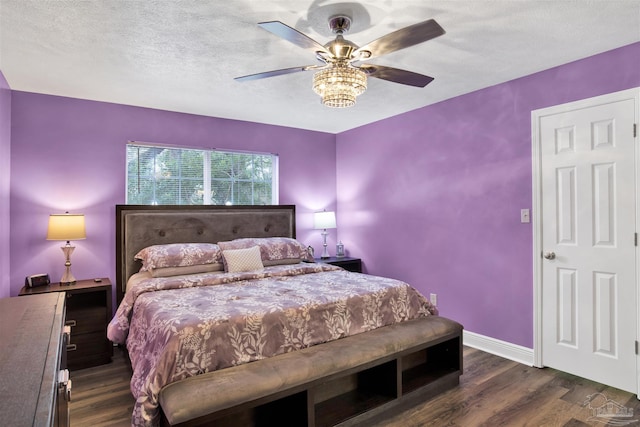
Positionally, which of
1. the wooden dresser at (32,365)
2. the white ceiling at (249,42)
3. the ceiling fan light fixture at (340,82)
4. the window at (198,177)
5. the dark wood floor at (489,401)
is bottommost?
the dark wood floor at (489,401)

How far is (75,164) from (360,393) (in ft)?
10.9

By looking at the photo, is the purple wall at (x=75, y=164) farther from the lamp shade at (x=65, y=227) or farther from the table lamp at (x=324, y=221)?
the table lamp at (x=324, y=221)

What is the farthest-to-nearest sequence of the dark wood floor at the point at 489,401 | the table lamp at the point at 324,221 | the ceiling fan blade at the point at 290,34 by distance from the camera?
the table lamp at the point at 324,221, the dark wood floor at the point at 489,401, the ceiling fan blade at the point at 290,34

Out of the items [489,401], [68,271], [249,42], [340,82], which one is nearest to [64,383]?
[340,82]

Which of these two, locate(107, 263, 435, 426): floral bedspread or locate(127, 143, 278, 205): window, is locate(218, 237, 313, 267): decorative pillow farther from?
locate(127, 143, 278, 205): window

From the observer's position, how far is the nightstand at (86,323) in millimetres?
3037

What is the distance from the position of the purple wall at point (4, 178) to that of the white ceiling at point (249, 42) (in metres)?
0.20

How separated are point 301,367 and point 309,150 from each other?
3447 mm

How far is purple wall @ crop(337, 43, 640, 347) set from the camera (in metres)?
3.00

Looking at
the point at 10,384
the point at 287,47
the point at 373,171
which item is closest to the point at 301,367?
the point at 10,384

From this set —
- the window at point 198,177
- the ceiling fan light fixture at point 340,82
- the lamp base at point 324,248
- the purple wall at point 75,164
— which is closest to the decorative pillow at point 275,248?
the lamp base at point 324,248

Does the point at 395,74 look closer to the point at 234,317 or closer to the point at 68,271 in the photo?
the point at 234,317

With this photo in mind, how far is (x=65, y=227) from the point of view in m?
3.13

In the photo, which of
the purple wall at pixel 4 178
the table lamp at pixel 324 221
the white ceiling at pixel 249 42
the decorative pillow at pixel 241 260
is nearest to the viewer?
the white ceiling at pixel 249 42
